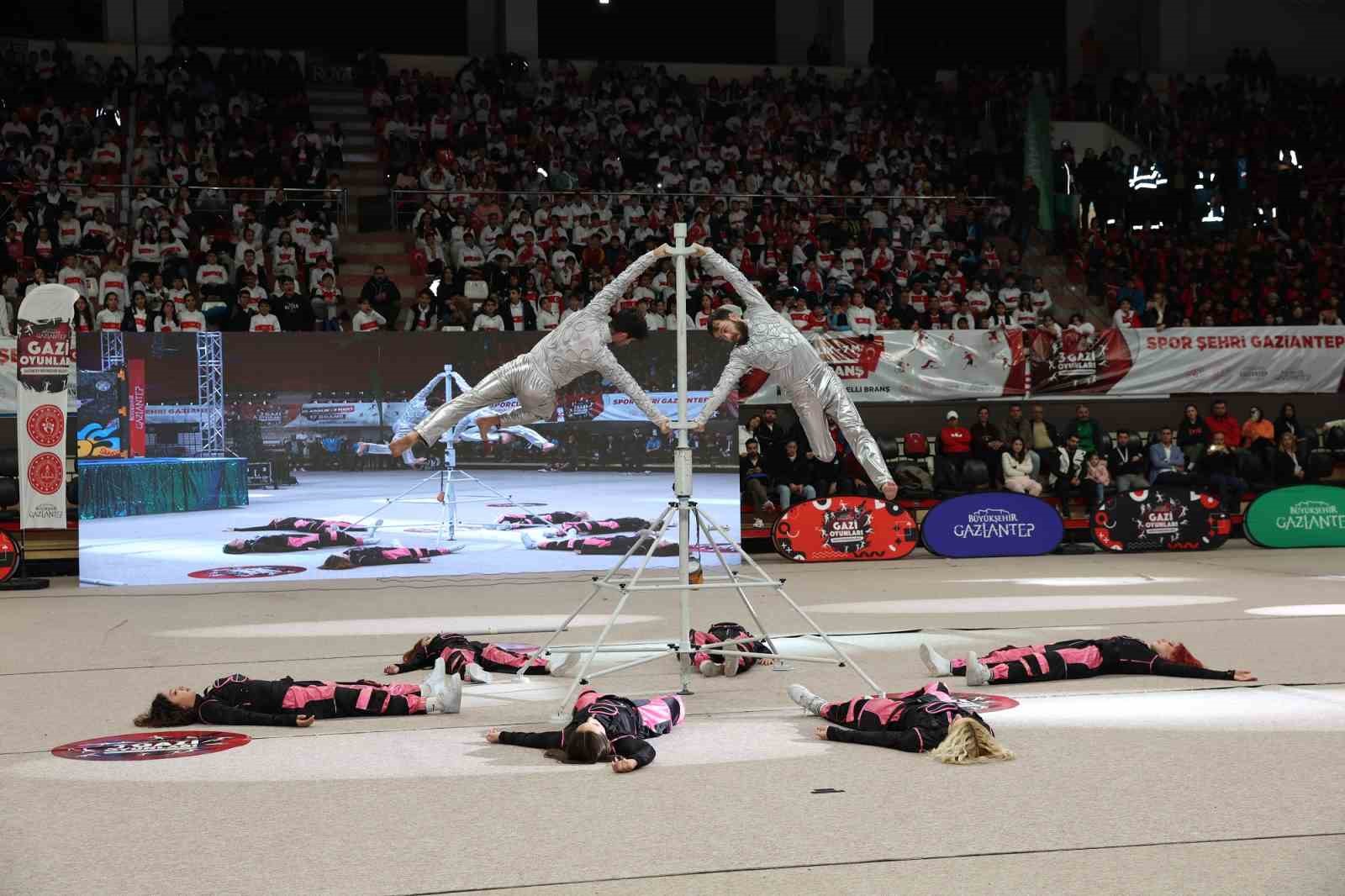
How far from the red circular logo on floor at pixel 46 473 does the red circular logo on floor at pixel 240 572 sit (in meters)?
1.57

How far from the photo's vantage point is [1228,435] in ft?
57.5

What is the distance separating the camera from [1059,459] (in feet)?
55.2

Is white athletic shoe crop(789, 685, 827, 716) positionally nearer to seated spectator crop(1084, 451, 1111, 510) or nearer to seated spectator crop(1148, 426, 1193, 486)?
seated spectator crop(1084, 451, 1111, 510)

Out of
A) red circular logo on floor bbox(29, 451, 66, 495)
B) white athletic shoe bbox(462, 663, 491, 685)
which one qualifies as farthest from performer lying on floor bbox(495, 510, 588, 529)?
white athletic shoe bbox(462, 663, 491, 685)

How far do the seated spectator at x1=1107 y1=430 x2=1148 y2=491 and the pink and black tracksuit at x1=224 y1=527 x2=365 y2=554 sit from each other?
362 inches

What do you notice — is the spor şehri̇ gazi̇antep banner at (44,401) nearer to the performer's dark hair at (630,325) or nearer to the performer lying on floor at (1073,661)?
the performer's dark hair at (630,325)

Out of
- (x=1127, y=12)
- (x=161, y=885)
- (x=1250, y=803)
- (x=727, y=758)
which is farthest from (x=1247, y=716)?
(x=1127, y=12)

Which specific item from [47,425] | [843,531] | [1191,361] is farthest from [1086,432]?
[47,425]

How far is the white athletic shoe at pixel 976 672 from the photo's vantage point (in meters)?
7.97

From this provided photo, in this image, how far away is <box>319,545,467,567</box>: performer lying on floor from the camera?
47.0ft

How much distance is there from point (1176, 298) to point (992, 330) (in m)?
5.64

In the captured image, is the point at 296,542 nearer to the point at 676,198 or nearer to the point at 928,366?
the point at 928,366

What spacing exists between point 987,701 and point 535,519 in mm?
7767

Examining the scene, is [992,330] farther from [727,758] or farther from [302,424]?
[727,758]
